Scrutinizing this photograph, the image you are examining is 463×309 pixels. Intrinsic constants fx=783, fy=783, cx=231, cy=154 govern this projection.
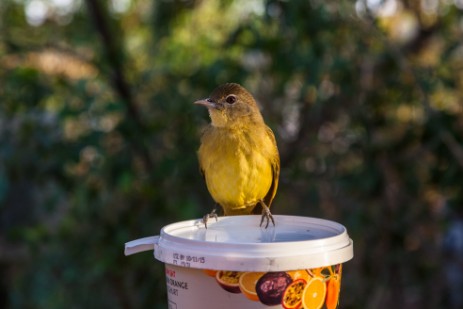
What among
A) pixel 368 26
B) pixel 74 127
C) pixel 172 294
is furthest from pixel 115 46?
pixel 172 294

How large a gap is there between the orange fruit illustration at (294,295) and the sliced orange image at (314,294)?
0.01 m

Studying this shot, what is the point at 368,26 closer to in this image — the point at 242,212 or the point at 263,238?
the point at 242,212

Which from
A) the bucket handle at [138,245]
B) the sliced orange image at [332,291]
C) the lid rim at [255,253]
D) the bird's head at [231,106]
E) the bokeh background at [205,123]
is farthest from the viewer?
the bokeh background at [205,123]

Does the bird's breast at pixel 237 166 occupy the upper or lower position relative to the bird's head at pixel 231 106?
lower

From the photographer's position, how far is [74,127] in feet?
18.9

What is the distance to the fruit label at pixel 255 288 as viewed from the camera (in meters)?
2.48

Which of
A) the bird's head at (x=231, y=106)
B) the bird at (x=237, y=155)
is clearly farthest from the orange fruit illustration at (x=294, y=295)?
the bird's head at (x=231, y=106)

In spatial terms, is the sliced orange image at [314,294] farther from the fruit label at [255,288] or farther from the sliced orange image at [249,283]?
the sliced orange image at [249,283]

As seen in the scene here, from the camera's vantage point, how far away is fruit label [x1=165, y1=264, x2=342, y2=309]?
8.13 feet

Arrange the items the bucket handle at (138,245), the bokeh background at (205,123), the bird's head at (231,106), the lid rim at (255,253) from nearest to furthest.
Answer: the lid rim at (255,253), the bucket handle at (138,245), the bird's head at (231,106), the bokeh background at (205,123)

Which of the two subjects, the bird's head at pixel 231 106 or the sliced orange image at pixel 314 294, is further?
the bird's head at pixel 231 106

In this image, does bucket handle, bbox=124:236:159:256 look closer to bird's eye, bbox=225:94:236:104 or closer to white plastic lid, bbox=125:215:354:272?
white plastic lid, bbox=125:215:354:272

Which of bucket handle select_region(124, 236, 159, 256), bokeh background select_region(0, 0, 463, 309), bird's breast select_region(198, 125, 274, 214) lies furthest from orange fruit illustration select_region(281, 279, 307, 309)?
bokeh background select_region(0, 0, 463, 309)

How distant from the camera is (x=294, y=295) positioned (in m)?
2.49
